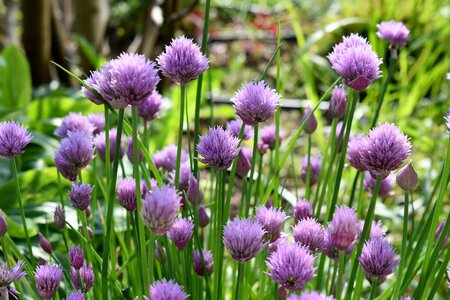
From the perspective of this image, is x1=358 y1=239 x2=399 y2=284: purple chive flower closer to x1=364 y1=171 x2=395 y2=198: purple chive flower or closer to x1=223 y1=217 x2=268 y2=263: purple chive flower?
x1=223 y1=217 x2=268 y2=263: purple chive flower

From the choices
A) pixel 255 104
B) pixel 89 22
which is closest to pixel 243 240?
pixel 255 104

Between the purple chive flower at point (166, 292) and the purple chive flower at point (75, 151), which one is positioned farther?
the purple chive flower at point (75, 151)

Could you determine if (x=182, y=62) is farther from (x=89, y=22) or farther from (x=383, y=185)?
(x=89, y=22)

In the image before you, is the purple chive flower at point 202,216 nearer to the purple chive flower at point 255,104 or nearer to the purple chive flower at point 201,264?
the purple chive flower at point 201,264

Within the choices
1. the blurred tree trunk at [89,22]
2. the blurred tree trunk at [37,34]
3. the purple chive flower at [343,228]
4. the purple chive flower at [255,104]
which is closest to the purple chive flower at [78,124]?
the purple chive flower at [255,104]

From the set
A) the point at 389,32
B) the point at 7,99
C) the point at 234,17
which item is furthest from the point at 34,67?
the point at 234,17

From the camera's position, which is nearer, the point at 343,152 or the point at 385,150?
the point at 385,150
